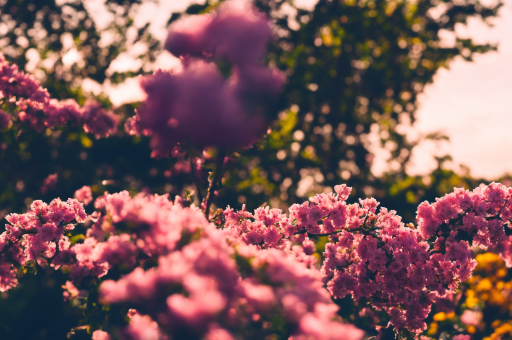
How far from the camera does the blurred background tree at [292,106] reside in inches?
218

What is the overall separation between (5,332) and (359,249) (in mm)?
3061

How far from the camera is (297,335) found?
149 centimetres

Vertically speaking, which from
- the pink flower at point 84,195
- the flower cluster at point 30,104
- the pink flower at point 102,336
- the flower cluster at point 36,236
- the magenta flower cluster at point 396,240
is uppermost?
the flower cluster at point 30,104

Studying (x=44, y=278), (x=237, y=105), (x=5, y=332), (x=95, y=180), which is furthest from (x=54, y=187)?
(x=237, y=105)

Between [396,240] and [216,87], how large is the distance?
1942 mm

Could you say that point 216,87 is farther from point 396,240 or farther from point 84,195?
point 84,195

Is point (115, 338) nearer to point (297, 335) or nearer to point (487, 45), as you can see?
point (297, 335)

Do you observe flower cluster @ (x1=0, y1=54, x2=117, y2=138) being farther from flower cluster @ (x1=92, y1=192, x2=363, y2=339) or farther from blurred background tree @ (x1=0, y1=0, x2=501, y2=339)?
flower cluster @ (x1=92, y1=192, x2=363, y2=339)

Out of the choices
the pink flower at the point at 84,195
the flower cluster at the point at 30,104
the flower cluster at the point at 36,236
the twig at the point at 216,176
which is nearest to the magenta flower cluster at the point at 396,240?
the twig at the point at 216,176

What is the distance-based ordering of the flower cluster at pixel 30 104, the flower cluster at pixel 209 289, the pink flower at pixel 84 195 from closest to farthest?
the flower cluster at pixel 209 289 < the flower cluster at pixel 30 104 < the pink flower at pixel 84 195

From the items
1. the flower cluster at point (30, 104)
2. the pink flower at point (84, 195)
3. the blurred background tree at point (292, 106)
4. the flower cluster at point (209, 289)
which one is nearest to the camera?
the flower cluster at point (209, 289)

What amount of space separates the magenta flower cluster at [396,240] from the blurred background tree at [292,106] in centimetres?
194

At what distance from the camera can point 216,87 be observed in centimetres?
186

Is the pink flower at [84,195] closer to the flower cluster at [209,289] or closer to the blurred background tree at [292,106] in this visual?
the blurred background tree at [292,106]
